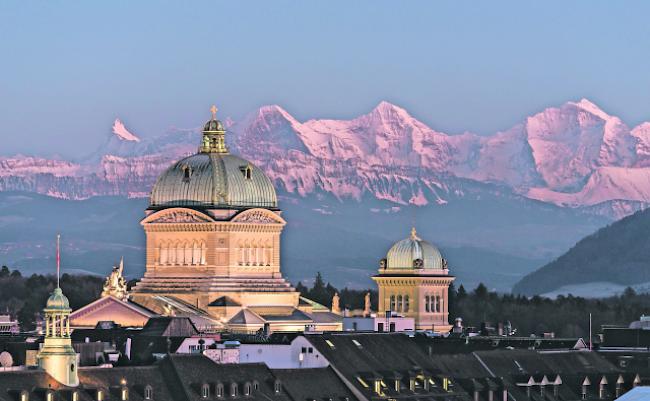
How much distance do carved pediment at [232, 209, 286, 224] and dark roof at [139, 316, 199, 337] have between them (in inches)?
982

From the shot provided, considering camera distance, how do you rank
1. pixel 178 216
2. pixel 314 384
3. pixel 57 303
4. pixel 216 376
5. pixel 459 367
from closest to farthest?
pixel 57 303 → pixel 216 376 → pixel 314 384 → pixel 459 367 → pixel 178 216

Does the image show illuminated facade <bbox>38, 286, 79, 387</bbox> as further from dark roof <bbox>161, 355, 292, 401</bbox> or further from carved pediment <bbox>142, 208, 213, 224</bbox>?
carved pediment <bbox>142, 208, 213, 224</bbox>

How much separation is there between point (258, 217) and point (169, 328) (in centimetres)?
3194

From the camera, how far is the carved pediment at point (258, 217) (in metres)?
198

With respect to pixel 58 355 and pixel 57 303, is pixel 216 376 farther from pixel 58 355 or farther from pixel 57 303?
pixel 58 355

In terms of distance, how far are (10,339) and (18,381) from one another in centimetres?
3924

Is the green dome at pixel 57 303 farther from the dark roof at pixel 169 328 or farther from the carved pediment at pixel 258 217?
the carved pediment at pixel 258 217

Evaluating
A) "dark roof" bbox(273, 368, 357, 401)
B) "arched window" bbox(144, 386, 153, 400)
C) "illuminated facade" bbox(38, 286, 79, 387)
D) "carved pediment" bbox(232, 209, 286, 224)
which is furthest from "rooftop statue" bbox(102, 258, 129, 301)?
"illuminated facade" bbox(38, 286, 79, 387)

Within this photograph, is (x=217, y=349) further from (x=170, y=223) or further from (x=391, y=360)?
(x=170, y=223)

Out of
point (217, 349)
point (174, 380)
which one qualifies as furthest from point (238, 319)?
point (174, 380)

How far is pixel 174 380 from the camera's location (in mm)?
144750

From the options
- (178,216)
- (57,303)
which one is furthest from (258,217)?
(57,303)

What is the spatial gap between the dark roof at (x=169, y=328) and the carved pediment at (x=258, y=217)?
81.8 ft

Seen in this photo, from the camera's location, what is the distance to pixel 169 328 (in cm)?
16800
